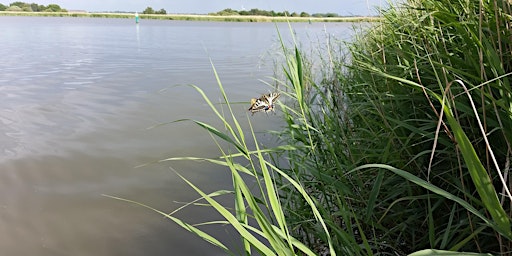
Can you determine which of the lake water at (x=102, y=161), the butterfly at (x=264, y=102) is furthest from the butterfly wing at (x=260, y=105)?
the lake water at (x=102, y=161)

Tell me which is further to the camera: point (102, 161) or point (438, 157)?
point (102, 161)

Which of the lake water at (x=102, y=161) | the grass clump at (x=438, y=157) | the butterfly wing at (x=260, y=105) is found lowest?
the lake water at (x=102, y=161)

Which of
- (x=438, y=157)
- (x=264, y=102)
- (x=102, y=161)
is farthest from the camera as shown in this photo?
(x=264, y=102)

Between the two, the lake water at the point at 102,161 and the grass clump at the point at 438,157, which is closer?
the grass clump at the point at 438,157

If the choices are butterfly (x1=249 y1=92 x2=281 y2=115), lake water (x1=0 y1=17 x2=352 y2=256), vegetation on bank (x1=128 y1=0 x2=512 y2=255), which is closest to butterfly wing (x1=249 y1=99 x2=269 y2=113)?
butterfly (x1=249 y1=92 x2=281 y2=115)

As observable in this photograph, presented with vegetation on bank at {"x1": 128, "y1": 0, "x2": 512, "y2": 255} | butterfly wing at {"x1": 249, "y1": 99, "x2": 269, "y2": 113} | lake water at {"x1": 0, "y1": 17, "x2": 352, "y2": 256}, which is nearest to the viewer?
vegetation on bank at {"x1": 128, "y1": 0, "x2": 512, "y2": 255}

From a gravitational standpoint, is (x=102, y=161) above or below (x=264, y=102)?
below

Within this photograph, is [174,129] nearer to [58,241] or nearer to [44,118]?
[44,118]

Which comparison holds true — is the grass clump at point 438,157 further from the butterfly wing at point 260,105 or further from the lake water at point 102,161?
the butterfly wing at point 260,105

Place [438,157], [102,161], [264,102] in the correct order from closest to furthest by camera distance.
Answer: [438,157]
[102,161]
[264,102]

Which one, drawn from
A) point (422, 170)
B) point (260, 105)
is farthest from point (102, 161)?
point (422, 170)

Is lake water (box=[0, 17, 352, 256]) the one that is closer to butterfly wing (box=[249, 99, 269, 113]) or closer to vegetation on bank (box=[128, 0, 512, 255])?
butterfly wing (box=[249, 99, 269, 113])

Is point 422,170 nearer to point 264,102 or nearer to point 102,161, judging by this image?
point 264,102

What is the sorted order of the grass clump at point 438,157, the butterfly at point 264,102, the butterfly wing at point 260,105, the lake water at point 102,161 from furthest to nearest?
1. the butterfly wing at point 260,105
2. the butterfly at point 264,102
3. the lake water at point 102,161
4. the grass clump at point 438,157
